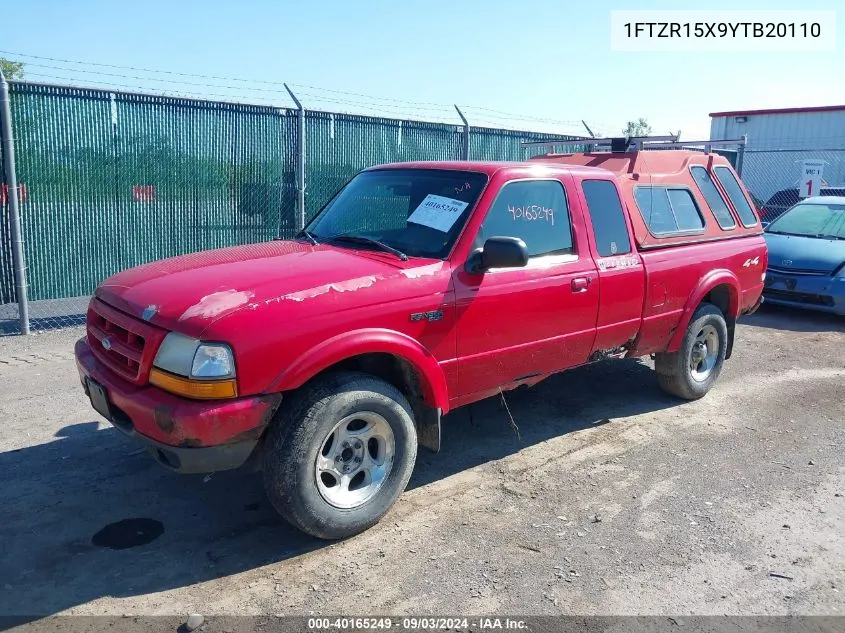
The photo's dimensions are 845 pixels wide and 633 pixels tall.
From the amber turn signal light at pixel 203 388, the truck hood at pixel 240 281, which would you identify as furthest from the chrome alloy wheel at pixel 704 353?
the amber turn signal light at pixel 203 388

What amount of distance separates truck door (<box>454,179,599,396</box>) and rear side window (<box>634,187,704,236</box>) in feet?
3.17

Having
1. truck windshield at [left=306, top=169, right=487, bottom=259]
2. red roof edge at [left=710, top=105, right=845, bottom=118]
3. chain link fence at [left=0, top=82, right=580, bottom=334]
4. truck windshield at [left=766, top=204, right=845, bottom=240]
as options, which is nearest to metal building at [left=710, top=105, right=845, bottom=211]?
red roof edge at [left=710, top=105, right=845, bottom=118]

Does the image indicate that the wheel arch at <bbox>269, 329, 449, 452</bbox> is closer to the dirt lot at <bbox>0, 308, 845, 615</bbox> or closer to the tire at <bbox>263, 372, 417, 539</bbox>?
the tire at <bbox>263, 372, 417, 539</bbox>

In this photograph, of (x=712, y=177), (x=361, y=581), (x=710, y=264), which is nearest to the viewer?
(x=361, y=581)

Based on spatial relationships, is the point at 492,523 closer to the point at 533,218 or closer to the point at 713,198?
the point at 533,218

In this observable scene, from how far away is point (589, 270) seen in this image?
484 cm

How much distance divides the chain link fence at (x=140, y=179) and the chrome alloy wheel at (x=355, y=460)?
216 inches

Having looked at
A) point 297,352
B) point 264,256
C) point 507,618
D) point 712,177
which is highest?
point 712,177

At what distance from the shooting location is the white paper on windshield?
4.35 m

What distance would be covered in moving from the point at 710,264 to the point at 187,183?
620 centimetres

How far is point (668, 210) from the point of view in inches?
228

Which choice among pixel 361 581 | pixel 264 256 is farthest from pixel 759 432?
pixel 264 256

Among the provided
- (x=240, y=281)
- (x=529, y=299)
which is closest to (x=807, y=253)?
(x=529, y=299)

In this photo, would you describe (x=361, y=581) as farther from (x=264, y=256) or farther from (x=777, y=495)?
(x=777, y=495)
